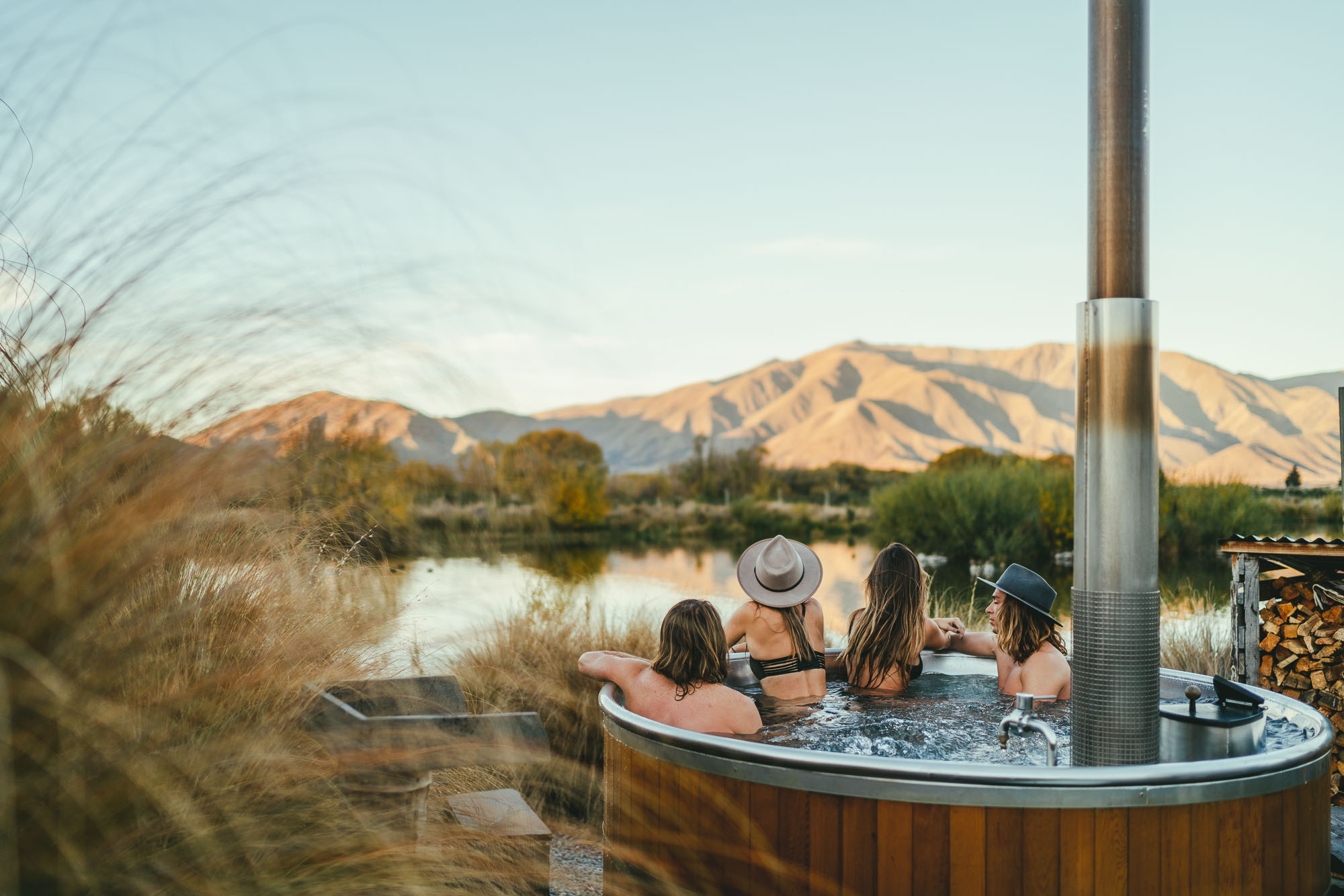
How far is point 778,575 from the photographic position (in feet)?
14.7

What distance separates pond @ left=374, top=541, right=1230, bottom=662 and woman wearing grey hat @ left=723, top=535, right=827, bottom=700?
2.94 ft

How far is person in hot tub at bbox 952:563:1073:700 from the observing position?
4.39 metres

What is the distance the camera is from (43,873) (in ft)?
4.68

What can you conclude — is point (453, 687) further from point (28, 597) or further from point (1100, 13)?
point (1100, 13)

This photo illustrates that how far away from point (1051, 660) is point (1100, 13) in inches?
119

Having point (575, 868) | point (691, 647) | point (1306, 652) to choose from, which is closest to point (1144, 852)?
point (691, 647)

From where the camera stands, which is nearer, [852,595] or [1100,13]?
[1100,13]

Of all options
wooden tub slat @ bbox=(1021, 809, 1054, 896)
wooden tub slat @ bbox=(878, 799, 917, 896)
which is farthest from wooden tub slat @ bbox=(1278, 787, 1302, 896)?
wooden tub slat @ bbox=(878, 799, 917, 896)

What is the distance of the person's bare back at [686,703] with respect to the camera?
11.7 ft

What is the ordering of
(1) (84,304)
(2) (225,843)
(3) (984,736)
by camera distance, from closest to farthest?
(2) (225,843) < (1) (84,304) < (3) (984,736)

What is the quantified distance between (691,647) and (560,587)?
3781mm

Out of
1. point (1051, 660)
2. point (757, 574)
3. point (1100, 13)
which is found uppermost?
point (1100, 13)

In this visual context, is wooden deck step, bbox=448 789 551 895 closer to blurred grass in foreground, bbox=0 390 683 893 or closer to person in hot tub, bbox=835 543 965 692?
blurred grass in foreground, bbox=0 390 683 893

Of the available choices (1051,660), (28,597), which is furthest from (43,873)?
(1051,660)
